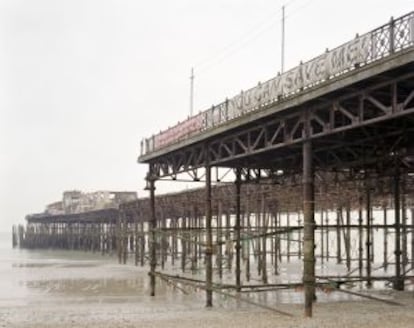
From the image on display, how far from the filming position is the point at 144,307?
23.6 metres

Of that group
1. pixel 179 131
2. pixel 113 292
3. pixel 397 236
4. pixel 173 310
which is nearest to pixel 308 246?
pixel 173 310

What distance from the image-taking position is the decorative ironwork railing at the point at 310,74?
600 inches

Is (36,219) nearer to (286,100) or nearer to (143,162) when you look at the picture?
(143,162)

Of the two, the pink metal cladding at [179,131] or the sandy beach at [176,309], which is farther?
the pink metal cladding at [179,131]

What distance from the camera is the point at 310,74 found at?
18.5m

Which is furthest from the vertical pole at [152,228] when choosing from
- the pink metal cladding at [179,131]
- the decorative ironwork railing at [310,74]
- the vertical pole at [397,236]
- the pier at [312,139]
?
the vertical pole at [397,236]

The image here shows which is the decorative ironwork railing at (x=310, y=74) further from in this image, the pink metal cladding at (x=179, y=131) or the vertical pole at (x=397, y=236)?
the vertical pole at (x=397, y=236)

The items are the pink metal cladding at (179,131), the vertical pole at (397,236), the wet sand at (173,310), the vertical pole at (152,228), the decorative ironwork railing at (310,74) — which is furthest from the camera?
the vertical pole at (152,228)

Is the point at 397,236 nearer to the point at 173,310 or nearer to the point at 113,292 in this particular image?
the point at 173,310

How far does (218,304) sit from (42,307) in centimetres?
665

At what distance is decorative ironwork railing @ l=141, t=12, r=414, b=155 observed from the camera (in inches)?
600

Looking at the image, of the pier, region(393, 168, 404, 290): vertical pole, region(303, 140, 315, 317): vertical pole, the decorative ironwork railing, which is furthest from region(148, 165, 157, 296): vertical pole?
region(393, 168, 404, 290): vertical pole

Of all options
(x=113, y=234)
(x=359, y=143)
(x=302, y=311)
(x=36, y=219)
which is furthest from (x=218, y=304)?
(x=36, y=219)

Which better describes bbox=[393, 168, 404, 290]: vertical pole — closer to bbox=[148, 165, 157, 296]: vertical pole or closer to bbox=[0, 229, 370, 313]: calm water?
bbox=[0, 229, 370, 313]: calm water
